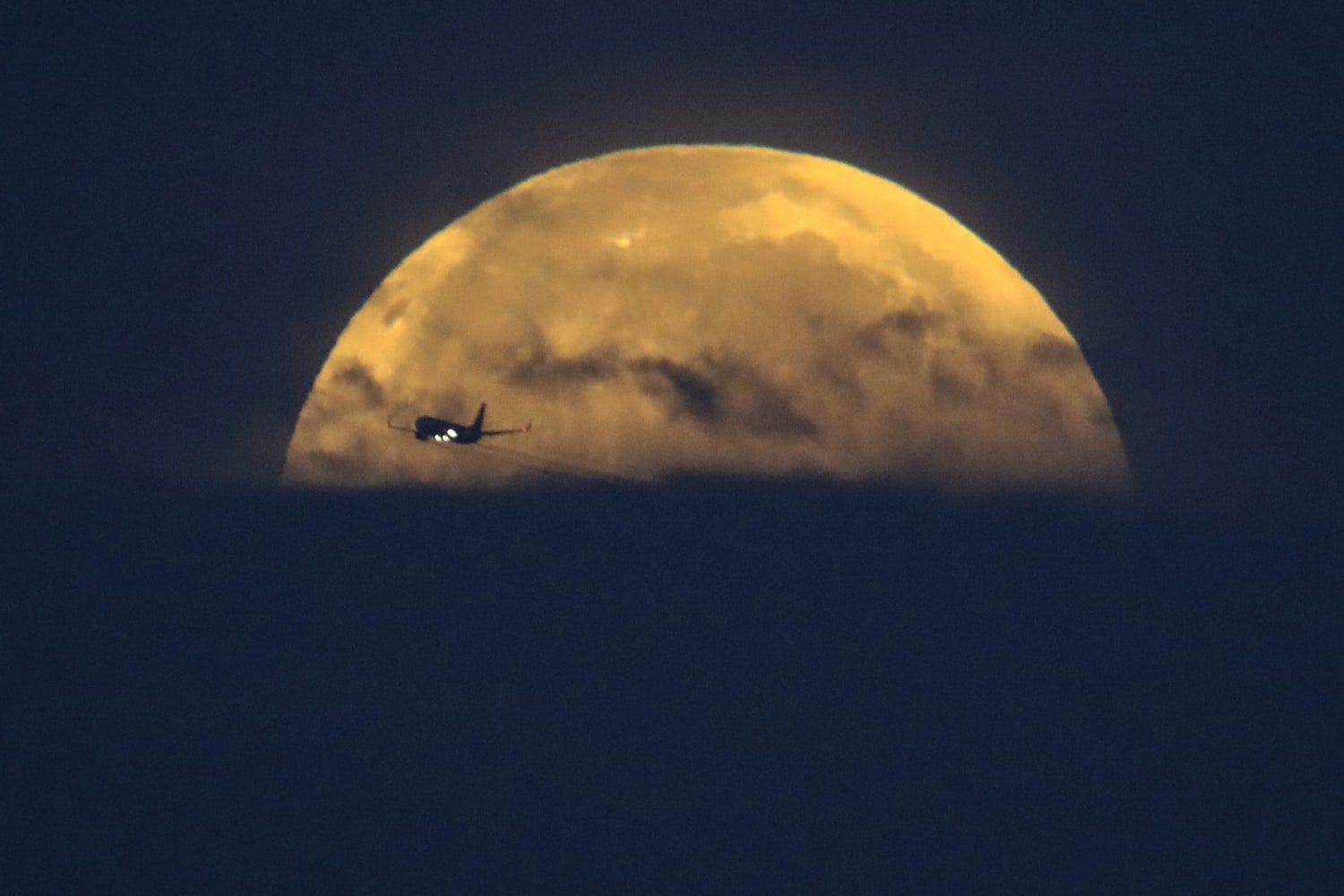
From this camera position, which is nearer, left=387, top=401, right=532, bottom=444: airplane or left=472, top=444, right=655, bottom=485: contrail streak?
left=387, top=401, right=532, bottom=444: airplane

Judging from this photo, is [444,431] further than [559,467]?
No

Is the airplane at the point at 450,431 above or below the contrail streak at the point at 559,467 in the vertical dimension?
above

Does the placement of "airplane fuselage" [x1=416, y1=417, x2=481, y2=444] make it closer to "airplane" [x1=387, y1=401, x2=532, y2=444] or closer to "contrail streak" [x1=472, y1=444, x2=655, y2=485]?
"airplane" [x1=387, y1=401, x2=532, y2=444]

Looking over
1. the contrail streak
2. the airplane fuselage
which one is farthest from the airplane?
the contrail streak

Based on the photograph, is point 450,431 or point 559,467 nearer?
point 450,431

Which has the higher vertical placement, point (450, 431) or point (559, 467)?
point (450, 431)

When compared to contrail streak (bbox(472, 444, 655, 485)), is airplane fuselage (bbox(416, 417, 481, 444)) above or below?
above

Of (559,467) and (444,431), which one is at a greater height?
(444,431)

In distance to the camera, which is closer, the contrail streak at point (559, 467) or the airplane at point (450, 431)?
the airplane at point (450, 431)

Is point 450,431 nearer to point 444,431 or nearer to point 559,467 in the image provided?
point 444,431

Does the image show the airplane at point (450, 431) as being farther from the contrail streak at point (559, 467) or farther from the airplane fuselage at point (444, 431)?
the contrail streak at point (559, 467)

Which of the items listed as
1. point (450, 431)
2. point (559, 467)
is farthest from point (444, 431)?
point (559, 467)

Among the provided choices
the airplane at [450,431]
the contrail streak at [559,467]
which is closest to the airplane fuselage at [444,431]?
the airplane at [450,431]
